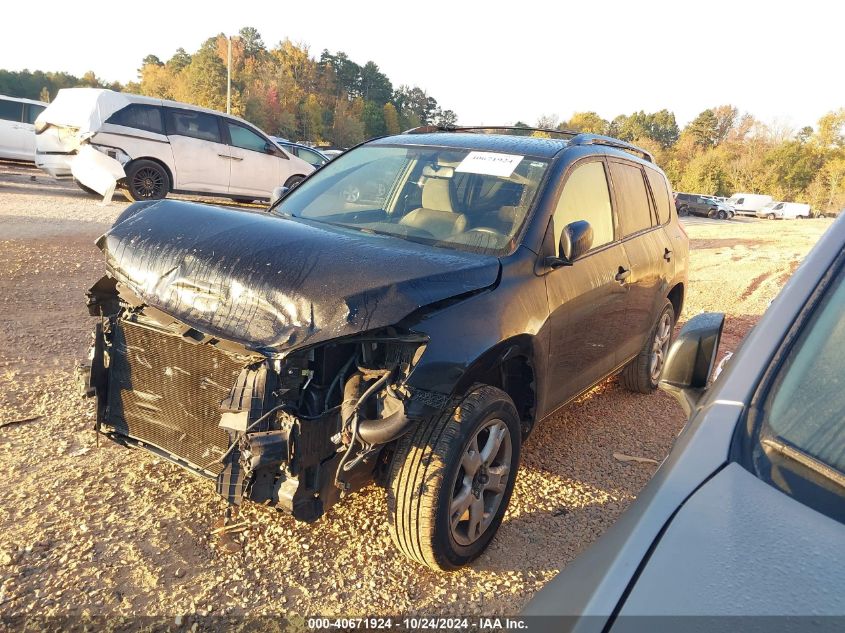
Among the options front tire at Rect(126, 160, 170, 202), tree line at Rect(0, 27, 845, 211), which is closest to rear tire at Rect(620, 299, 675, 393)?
front tire at Rect(126, 160, 170, 202)

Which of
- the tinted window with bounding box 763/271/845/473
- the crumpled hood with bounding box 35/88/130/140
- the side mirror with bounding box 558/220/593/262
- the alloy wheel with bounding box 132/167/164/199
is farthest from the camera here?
the alloy wheel with bounding box 132/167/164/199

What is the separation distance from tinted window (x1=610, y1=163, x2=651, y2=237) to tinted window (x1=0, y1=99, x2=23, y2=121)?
53.4ft

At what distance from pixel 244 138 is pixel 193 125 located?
3.50ft

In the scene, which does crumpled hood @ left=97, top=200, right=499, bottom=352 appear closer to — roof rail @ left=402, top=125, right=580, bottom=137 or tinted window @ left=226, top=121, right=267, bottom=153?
roof rail @ left=402, top=125, right=580, bottom=137

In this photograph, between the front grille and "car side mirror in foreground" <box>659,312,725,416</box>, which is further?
the front grille

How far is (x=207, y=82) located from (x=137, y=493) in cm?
5862

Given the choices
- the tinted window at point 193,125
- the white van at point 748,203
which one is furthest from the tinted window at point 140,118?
the white van at point 748,203

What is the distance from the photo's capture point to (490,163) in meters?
3.61

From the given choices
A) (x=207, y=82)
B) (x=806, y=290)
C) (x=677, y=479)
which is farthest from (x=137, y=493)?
(x=207, y=82)

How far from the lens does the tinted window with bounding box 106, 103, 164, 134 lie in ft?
37.2

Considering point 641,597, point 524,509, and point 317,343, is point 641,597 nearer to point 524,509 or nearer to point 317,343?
point 317,343

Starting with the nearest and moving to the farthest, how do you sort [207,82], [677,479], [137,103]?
[677,479]
[137,103]
[207,82]

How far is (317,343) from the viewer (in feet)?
7.40

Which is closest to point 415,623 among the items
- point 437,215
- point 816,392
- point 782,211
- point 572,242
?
point 816,392
